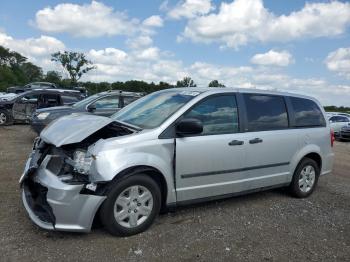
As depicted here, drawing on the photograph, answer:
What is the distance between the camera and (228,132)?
17.3 ft

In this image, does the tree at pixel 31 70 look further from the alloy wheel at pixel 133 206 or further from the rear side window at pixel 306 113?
the alloy wheel at pixel 133 206

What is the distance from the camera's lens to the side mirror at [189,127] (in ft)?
15.3

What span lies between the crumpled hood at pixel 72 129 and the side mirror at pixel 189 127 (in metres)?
0.83

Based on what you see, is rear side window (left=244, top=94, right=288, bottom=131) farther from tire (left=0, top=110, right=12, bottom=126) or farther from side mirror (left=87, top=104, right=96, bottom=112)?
tire (left=0, top=110, right=12, bottom=126)

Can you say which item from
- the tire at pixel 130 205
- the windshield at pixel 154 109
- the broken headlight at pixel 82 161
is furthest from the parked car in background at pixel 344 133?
the broken headlight at pixel 82 161

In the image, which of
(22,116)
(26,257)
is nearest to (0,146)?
(22,116)

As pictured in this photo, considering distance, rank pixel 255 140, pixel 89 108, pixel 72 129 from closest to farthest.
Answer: pixel 72 129 → pixel 255 140 → pixel 89 108

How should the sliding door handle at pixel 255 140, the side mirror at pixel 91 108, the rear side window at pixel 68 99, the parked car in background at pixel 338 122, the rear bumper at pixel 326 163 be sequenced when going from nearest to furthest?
the sliding door handle at pixel 255 140 < the rear bumper at pixel 326 163 < the side mirror at pixel 91 108 < the rear side window at pixel 68 99 < the parked car in background at pixel 338 122

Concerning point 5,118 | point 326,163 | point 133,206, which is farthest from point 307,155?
point 5,118

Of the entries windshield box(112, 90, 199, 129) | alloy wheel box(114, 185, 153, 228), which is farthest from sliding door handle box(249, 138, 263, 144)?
alloy wheel box(114, 185, 153, 228)

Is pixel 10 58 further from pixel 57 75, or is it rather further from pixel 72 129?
pixel 72 129

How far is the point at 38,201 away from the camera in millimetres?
4453

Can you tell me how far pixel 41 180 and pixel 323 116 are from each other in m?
4.77

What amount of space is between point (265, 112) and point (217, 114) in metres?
0.98
